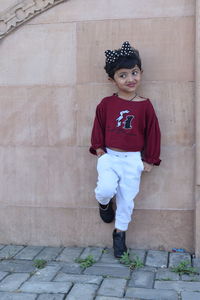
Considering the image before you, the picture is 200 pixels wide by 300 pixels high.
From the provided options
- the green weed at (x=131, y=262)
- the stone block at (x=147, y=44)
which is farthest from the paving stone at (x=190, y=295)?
the stone block at (x=147, y=44)

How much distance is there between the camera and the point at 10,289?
307 cm

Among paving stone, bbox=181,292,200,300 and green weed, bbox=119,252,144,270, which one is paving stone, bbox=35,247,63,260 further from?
paving stone, bbox=181,292,200,300

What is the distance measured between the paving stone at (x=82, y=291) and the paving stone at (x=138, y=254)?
2.53ft

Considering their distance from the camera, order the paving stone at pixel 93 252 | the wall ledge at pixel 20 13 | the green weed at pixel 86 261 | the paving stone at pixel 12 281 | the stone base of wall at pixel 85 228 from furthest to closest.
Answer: the wall ledge at pixel 20 13 < the stone base of wall at pixel 85 228 < the paving stone at pixel 93 252 < the green weed at pixel 86 261 < the paving stone at pixel 12 281

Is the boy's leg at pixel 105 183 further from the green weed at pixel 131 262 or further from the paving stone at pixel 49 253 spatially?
the paving stone at pixel 49 253

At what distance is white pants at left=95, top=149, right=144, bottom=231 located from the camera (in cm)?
373

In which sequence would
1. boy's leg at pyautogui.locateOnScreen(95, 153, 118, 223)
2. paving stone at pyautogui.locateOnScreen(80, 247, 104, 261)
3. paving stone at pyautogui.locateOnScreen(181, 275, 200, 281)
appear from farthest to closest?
paving stone at pyautogui.locateOnScreen(80, 247, 104, 261)
boy's leg at pyautogui.locateOnScreen(95, 153, 118, 223)
paving stone at pyautogui.locateOnScreen(181, 275, 200, 281)

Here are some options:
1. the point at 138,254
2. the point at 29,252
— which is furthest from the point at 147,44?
the point at 29,252

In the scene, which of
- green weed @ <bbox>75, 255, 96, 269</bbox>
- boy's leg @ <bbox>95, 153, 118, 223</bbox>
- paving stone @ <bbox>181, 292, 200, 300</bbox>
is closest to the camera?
paving stone @ <bbox>181, 292, 200, 300</bbox>

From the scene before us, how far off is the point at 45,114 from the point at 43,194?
886mm

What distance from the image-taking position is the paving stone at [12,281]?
3.09 m

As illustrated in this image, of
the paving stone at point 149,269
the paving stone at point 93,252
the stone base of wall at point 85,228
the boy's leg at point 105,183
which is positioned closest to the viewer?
the paving stone at point 149,269

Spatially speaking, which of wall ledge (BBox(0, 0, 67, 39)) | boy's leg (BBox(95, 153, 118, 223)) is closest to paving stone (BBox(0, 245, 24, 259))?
boy's leg (BBox(95, 153, 118, 223))

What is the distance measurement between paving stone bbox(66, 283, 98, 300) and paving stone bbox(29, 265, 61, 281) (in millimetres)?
315
